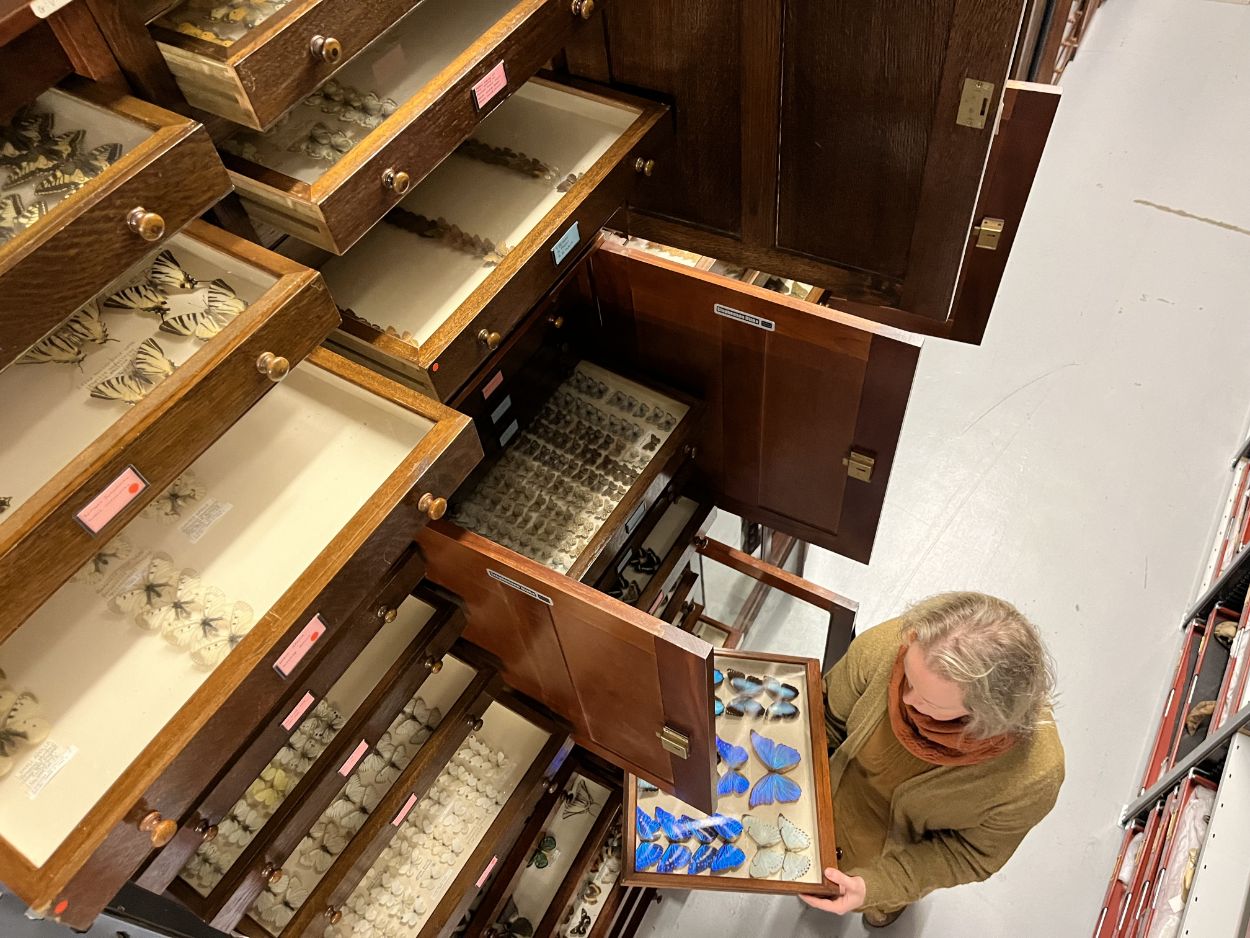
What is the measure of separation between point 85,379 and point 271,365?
24cm

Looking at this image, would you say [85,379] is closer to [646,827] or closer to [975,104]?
[975,104]

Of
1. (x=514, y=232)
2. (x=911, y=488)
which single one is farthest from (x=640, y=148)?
(x=911, y=488)

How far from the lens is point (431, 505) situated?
1.11 meters

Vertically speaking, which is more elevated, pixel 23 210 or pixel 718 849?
pixel 718 849

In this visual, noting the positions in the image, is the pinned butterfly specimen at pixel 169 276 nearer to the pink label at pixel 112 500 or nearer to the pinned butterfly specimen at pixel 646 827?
the pink label at pixel 112 500

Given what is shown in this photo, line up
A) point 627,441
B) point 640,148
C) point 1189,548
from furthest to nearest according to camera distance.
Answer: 1. point 1189,548
2. point 627,441
3. point 640,148

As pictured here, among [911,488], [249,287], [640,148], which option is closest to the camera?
[249,287]

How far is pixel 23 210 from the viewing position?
0.86 m

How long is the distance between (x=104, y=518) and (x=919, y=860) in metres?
1.52

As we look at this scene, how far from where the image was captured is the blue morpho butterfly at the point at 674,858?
169 centimetres

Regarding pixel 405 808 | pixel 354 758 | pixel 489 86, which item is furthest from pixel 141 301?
pixel 405 808

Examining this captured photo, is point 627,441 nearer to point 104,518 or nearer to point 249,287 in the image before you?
point 249,287

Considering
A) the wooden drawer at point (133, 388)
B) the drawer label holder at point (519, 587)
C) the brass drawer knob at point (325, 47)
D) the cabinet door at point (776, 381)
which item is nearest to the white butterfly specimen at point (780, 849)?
the cabinet door at point (776, 381)

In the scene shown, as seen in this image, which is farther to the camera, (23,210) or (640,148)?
(640,148)
